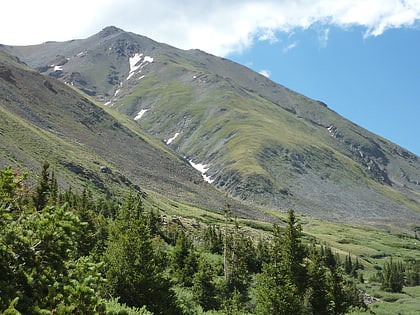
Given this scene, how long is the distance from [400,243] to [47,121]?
138862mm

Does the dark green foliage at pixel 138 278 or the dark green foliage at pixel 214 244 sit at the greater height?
the dark green foliage at pixel 138 278

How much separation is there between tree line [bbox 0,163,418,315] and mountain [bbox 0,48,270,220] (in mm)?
58073

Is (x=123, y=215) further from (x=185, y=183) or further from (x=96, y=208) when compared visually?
(x=185, y=183)

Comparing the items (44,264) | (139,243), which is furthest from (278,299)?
(44,264)

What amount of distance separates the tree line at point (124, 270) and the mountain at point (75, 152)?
191ft

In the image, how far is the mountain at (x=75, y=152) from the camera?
4582 inches

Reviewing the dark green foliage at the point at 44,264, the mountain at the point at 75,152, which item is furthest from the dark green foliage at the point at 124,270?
the mountain at the point at 75,152

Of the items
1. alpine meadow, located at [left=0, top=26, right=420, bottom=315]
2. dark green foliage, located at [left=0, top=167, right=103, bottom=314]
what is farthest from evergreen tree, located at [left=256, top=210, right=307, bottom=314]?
dark green foliage, located at [left=0, top=167, right=103, bottom=314]

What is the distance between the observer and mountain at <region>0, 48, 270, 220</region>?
4582 inches

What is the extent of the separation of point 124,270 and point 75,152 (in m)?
123

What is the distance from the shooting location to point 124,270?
25.5 m

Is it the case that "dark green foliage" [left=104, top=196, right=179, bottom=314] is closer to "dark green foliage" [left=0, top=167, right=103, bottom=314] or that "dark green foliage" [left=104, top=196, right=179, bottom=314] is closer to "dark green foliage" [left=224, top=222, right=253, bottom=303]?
"dark green foliage" [left=224, top=222, right=253, bottom=303]

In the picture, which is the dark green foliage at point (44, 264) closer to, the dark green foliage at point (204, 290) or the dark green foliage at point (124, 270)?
the dark green foliage at point (124, 270)

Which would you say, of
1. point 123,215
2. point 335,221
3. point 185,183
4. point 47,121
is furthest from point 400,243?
point 123,215
